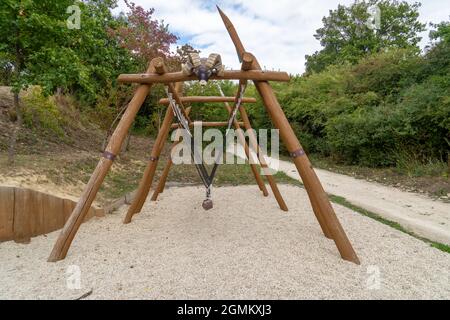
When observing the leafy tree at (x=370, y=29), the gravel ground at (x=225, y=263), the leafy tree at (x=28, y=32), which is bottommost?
the gravel ground at (x=225, y=263)

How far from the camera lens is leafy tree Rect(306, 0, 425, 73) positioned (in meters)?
18.4

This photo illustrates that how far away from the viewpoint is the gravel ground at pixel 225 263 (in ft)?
7.16

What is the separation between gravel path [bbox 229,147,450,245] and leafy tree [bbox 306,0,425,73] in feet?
43.1

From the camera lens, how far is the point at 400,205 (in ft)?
15.8

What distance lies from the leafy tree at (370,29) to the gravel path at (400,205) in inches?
518

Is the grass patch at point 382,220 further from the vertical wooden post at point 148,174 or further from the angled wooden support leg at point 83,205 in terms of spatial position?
the angled wooden support leg at point 83,205

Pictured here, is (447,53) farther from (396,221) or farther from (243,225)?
(243,225)

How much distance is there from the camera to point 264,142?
13195mm

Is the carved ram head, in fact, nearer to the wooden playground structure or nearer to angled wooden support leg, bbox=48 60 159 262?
the wooden playground structure

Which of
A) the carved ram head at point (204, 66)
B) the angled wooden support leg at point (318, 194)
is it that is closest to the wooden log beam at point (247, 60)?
the carved ram head at point (204, 66)

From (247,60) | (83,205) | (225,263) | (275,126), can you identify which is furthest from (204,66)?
(225,263)

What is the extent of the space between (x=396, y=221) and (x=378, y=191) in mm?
1917

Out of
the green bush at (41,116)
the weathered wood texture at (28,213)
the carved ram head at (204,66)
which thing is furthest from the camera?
the green bush at (41,116)

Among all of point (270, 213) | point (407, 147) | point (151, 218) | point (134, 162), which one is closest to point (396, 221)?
point (270, 213)
